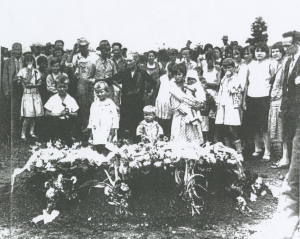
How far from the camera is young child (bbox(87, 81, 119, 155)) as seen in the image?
4660 mm

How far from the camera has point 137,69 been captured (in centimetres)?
502

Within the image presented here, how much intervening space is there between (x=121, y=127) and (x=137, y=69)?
776 millimetres

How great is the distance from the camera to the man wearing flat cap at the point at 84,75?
5004 millimetres

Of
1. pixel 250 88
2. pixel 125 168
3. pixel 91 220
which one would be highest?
pixel 250 88

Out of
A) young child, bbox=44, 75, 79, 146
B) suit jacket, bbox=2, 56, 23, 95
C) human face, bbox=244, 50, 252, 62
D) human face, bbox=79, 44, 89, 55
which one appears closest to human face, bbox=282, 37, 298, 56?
human face, bbox=244, 50, 252, 62

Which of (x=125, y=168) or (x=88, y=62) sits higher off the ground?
(x=88, y=62)

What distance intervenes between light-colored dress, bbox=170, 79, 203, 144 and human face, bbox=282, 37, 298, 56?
1.14 meters

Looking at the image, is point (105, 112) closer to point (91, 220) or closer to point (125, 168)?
point (125, 168)

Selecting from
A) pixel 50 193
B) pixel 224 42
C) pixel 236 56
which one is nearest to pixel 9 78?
pixel 50 193

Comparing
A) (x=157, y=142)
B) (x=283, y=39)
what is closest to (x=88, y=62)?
(x=157, y=142)

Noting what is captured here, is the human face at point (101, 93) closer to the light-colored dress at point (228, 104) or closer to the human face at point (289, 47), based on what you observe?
the light-colored dress at point (228, 104)

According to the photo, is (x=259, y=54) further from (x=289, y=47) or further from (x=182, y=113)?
(x=182, y=113)

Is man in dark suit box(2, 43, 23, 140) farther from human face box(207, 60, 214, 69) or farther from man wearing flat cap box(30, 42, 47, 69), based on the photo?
human face box(207, 60, 214, 69)

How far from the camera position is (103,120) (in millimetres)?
4691
